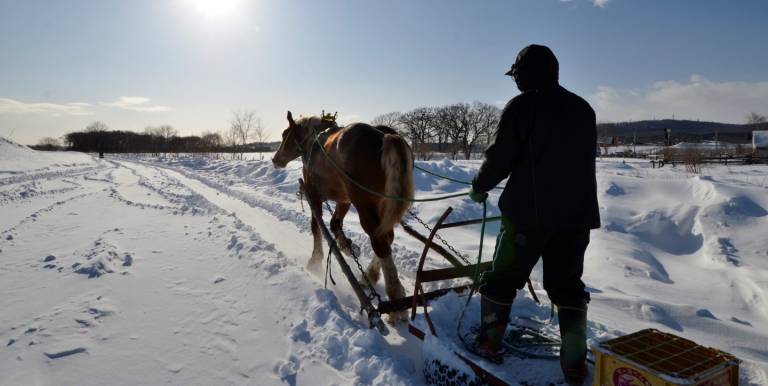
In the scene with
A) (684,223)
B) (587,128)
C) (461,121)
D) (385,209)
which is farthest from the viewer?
(461,121)

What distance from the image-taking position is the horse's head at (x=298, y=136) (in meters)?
5.04

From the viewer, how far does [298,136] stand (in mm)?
5379

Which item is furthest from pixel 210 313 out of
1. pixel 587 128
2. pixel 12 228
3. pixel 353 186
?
pixel 12 228

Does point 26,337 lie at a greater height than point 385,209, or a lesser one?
lesser

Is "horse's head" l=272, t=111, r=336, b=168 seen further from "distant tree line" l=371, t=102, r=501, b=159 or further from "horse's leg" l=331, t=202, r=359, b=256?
"distant tree line" l=371, t=102, r=501, b=159

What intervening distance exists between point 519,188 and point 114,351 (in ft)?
9.80

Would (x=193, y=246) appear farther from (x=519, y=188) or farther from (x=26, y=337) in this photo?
(x=519, y=188)

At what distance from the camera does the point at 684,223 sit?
696 centimetres

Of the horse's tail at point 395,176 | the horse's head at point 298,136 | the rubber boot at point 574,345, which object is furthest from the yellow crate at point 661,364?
the horse's head at point 298,136

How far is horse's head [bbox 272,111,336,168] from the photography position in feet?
16.5

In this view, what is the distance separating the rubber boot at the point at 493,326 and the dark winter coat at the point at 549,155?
1.62ft

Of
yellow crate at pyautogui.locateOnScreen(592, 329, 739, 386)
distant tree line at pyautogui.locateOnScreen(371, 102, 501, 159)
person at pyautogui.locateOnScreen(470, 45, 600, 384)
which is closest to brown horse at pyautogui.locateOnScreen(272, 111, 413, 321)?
person at pyautogui.locateOnScreen(470, 45, 600, 384)

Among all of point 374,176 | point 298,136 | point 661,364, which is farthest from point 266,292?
point 661,364

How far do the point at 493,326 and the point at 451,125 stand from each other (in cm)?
5215
